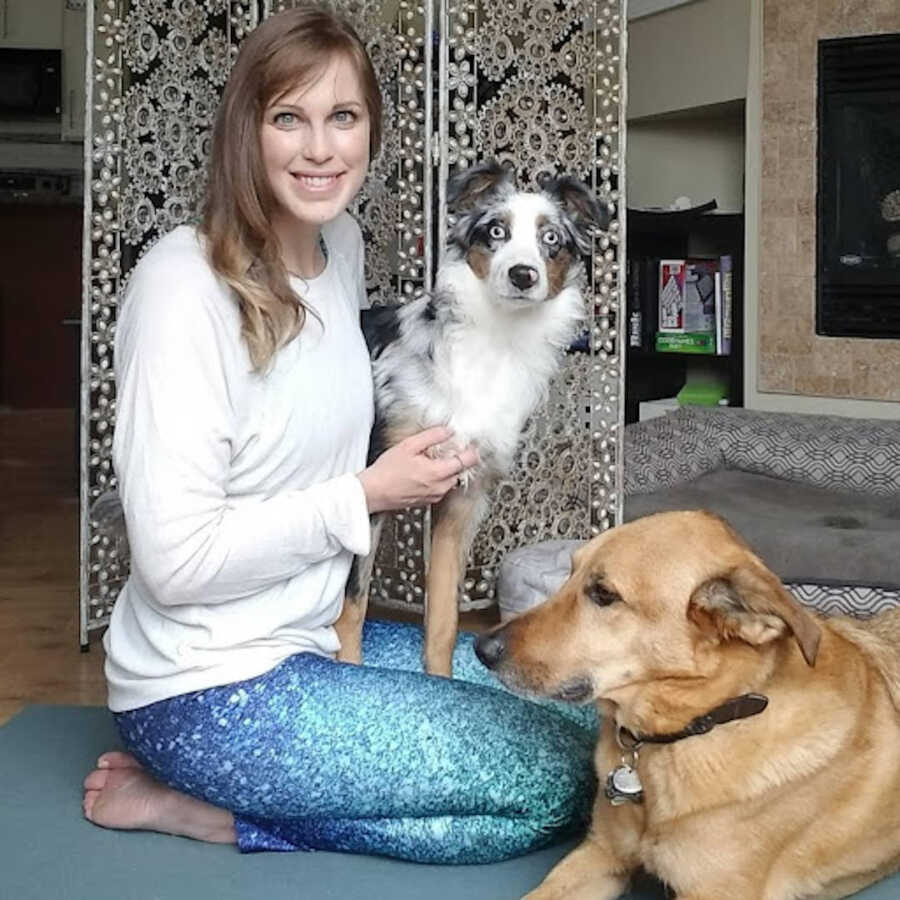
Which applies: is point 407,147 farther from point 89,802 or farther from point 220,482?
point 89,802

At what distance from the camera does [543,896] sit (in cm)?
176

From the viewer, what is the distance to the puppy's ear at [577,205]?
2529mm

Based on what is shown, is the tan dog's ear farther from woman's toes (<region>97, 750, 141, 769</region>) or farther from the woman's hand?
woman's toes (<region>97, 750, 141, 769</region>)

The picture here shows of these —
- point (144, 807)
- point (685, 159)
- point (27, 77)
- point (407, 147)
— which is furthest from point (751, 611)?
point (27, 77)

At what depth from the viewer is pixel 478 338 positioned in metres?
2.47

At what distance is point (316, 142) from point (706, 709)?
0.92 m

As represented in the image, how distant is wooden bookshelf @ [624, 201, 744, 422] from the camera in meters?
5.10

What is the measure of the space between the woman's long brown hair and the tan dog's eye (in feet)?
1.75

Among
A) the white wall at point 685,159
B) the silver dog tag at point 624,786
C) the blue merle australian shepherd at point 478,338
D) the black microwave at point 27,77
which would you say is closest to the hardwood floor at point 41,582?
the blue merle australian shepherd at point 478,338

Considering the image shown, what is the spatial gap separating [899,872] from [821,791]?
37 cm

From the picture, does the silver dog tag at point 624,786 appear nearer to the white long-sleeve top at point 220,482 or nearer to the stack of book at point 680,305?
the white long-sleeve top at point 220,482

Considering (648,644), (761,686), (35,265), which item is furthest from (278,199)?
(35,265)

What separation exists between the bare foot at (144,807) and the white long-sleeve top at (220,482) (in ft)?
0.59

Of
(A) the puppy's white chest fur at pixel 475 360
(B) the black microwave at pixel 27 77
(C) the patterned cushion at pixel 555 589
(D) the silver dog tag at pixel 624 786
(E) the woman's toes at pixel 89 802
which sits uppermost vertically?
(B) the black microwave at pixel 27 77
